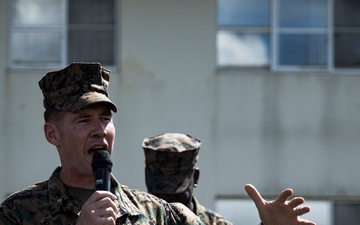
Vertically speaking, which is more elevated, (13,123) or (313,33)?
(313,33)

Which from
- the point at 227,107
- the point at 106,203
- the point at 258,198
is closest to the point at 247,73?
the point at 227,107

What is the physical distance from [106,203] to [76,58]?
452 inches

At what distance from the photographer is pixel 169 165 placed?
728 cm

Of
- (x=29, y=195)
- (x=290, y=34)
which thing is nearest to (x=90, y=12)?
(x=290, y=34)

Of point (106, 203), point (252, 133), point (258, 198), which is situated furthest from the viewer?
point (252, 133)

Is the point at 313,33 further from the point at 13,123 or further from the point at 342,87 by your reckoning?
the point at 13,123

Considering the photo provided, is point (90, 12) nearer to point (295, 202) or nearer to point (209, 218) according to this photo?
point (209, 218)

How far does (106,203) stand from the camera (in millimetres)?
3947

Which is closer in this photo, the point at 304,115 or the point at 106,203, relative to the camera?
the point at 106,203

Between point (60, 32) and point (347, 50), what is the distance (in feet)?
12.2

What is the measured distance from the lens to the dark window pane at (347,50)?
1536cm

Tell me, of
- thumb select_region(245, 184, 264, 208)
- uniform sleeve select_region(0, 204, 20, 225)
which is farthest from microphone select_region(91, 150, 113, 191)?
thumb select_region(245, 184, 264, 208)

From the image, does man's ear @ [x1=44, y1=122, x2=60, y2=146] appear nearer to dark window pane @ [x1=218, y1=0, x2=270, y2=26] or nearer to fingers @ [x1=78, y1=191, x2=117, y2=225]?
fingers @ [x1=78, y1=191, x2=117, y2=225]

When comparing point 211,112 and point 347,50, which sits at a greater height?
point 347,50
